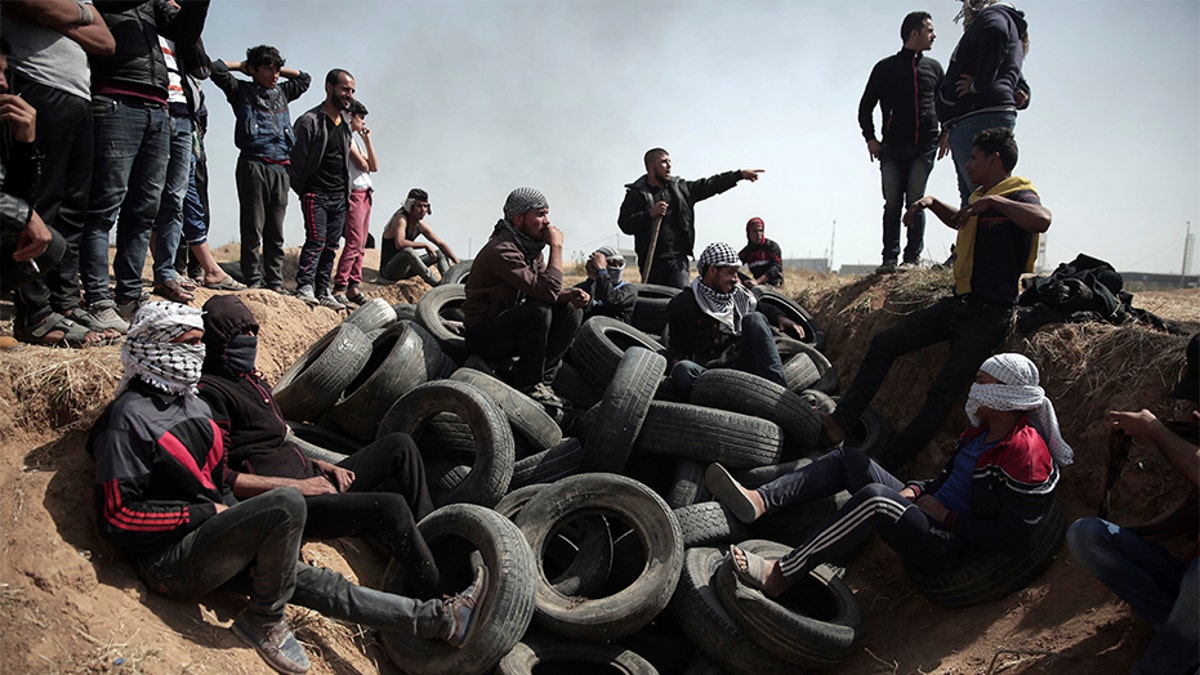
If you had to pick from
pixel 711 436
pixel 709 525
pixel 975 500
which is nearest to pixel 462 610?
pixel 709 525

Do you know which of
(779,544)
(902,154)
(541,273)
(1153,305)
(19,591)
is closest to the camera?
(19,591)

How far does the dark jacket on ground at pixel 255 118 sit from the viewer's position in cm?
919

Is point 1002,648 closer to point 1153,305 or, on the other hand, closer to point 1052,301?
point 1052,301

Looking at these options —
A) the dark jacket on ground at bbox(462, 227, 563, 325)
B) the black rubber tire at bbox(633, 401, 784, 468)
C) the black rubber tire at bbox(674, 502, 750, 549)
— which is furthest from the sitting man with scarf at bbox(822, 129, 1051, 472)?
the dark jacket on ground at bbox(462, 227, 563, 325)

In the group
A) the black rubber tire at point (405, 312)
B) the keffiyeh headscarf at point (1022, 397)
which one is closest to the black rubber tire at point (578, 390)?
the black rubber tire at point (405, 312)

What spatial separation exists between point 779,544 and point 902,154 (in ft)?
18.3

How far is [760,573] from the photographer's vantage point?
5.15 metres

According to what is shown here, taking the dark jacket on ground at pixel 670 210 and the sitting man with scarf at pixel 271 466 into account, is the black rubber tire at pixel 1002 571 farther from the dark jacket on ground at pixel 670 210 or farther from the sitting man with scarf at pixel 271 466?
the dark jacket on ground at pixel 670 210

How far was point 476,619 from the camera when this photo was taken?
4664mm

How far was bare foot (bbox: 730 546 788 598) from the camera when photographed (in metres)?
5.13

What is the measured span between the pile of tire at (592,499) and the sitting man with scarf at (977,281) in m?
0.91

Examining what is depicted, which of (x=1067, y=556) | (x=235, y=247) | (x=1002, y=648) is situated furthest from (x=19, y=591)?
(x=235, y=247)

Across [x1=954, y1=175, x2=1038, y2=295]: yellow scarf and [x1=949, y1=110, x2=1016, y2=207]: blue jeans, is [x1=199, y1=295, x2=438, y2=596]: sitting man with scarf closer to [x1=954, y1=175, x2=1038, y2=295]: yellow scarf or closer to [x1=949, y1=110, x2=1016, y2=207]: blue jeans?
[x1=954, y1=175, x2=1038, y2=295]: yellow scarf

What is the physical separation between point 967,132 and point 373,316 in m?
6.68
